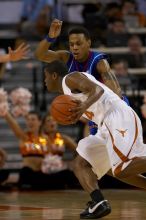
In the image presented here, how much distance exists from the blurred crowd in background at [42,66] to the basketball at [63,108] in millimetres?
4213

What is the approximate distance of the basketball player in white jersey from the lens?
22.5ft

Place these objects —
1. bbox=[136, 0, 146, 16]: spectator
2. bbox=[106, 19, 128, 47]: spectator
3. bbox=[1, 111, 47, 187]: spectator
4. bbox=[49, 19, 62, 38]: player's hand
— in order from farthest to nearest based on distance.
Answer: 1. bbox=[136, 0, 146, 16]: spectator
2. bbox=[106, 19, 128, 47]: spectator
3. bbox=[1, 111, 47, 187]: spectator
4. bbox=[49, 19, 62, 38]: player's hand

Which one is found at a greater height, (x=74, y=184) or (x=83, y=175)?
(x=83, y=175)

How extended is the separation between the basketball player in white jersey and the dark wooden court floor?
0.44 meters

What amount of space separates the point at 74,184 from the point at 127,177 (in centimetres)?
441

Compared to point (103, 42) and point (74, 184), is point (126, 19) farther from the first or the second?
point (74, 184)

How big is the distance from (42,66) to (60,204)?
18.6 ft

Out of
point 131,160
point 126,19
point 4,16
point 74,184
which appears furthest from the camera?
point 4,16

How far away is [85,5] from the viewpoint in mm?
15680

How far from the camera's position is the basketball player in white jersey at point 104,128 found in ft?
22.5

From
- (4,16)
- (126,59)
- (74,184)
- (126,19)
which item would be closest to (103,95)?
(74,184)

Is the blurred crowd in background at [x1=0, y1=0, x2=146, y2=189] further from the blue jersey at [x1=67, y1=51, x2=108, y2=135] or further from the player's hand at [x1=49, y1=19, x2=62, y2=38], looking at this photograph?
the blue jersey at [x1=67, y1=51, x2=108, y2=135]

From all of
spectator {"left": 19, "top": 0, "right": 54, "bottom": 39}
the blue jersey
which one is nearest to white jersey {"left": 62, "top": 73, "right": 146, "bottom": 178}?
the blue jersey

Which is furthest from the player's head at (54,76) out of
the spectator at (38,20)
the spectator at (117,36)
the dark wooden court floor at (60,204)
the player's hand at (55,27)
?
the spectator at (38,20)
